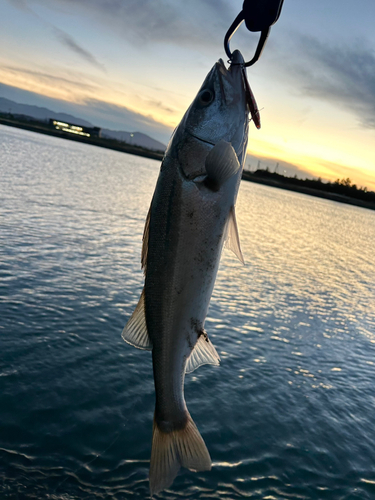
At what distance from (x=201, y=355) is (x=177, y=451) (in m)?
0.88

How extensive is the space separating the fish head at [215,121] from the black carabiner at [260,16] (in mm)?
218

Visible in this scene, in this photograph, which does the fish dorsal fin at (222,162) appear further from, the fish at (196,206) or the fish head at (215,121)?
the fish head at (215,121)

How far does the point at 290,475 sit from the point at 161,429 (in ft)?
15.7

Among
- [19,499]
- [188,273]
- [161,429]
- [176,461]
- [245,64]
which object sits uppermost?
[245,64]

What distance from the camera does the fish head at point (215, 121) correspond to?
298cm

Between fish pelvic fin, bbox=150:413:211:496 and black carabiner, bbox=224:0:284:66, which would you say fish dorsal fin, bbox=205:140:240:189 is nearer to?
black carabiner, bbox=224:0:284:66

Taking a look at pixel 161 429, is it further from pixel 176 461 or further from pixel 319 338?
pixel 319 338

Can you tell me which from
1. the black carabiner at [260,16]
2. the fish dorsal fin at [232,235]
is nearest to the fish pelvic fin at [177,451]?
the fish dorsal fin at [232,235]

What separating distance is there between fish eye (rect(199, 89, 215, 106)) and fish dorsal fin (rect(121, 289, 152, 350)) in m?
1.63

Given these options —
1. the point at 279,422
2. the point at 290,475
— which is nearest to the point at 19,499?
the point at 290,475

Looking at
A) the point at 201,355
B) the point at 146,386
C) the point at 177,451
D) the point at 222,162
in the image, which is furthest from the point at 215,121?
the point at 146,386

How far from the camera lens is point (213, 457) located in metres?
7.36

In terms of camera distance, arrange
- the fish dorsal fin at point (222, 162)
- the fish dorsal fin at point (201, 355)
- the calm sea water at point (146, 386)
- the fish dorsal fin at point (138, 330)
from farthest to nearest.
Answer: the calm sea water at point (146, 386) → the fish dorsal fin at point (201, 355) → the fish dorsal fin at point (138, 330) → the fish dorsal fin at point (222, 162)

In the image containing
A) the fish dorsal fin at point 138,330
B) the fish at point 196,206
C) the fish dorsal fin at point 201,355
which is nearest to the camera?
the fish at point 196,206
